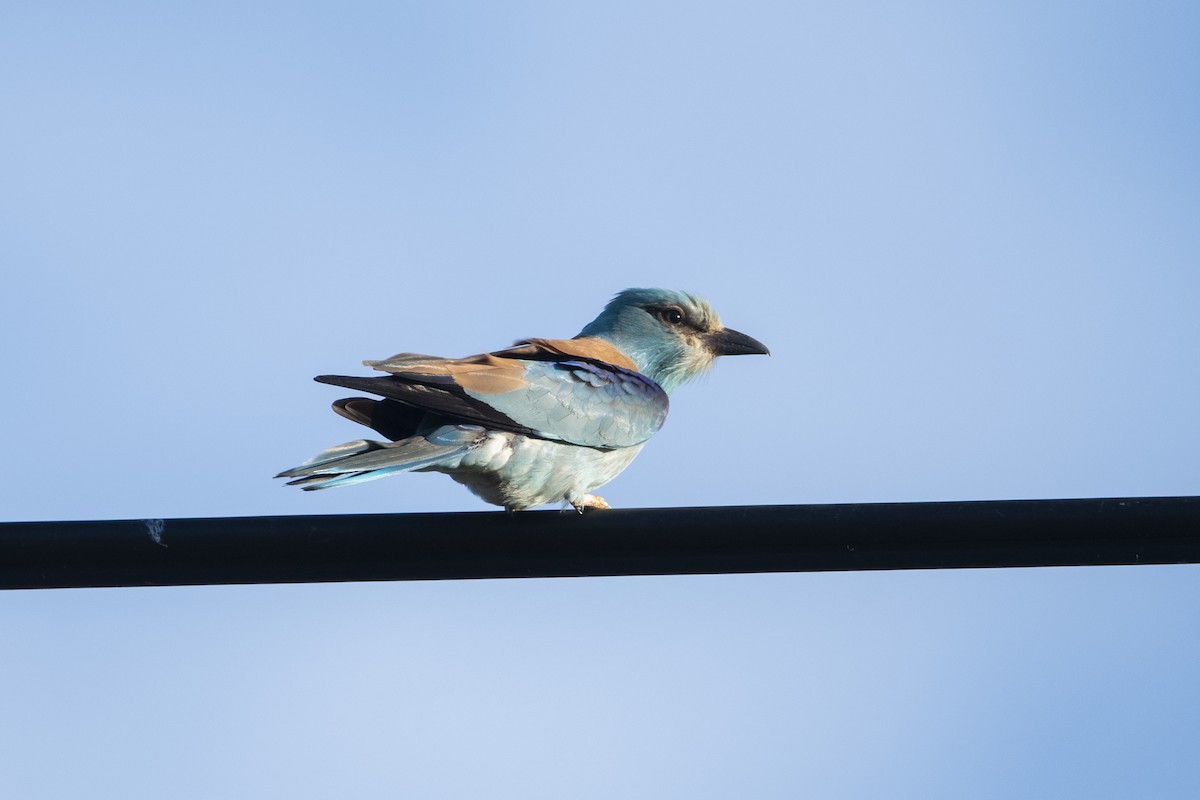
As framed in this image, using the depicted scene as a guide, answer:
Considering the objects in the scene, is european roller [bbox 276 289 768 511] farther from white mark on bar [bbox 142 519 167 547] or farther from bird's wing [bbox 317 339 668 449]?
white mark on bar [bbox 142 519 167 547]

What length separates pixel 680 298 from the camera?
28.2 ft

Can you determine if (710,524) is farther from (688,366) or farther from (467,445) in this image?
(688,366)

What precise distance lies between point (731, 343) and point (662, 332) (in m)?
0.53

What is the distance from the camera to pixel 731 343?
882 cm

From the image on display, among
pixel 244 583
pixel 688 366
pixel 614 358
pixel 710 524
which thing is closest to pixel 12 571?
pixel 244 583

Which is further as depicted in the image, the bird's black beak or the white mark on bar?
the bird's black beak

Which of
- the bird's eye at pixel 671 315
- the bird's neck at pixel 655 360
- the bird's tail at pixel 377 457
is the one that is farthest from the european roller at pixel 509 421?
the bird's eye at pixel 671 315

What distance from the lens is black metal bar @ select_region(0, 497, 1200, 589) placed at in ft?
13.8

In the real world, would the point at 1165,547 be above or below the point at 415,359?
below

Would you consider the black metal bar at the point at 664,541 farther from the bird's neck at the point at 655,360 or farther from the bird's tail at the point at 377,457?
the bird's neck at the point at 655,360

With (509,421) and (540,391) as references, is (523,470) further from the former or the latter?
(540,391)

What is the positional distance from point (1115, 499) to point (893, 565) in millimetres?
671

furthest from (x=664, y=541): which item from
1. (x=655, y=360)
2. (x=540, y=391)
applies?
(x=655, y=360)

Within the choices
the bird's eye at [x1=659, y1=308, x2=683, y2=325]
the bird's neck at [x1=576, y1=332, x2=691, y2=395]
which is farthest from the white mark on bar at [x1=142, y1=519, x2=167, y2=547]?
the bird's eye at [x1=659, y1=308, x2=683, y2=325]
